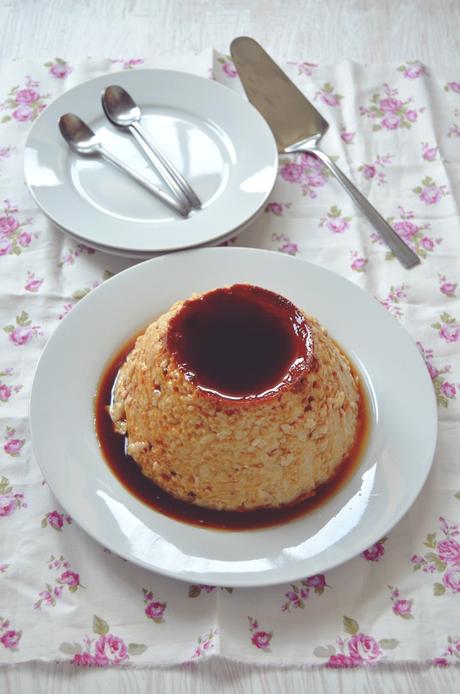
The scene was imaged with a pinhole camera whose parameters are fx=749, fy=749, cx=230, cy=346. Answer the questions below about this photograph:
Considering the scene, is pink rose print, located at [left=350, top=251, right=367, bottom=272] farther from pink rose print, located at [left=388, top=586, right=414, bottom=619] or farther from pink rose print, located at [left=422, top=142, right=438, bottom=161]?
pink rose print, located at [left=388, top=586, right=414, bottom=619]

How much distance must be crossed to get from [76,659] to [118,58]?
1872 millimetres

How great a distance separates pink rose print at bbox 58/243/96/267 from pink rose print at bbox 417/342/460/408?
2.86 ft

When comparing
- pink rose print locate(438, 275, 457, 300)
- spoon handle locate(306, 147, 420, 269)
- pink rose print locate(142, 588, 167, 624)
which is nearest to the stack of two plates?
pink rose print locate(142, 588, 167, 624)

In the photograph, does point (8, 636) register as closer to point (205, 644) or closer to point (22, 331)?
point (205, 644)

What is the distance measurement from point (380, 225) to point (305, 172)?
0.29 meters

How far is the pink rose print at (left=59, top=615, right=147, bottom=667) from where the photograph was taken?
50.6 inches

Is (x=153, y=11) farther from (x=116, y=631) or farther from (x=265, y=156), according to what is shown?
(x=116, y=631)

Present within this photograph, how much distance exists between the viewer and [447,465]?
62.2 inches

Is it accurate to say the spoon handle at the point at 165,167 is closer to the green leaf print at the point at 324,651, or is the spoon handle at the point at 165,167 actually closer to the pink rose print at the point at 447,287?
the pink rose print at the point at 447,287

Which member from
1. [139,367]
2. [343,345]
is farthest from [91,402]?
[343,345]

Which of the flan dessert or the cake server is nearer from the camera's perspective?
the flan dessert

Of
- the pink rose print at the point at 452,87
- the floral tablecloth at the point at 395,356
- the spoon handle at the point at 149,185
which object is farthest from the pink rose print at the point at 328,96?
the spoon handle at the point at 149,185

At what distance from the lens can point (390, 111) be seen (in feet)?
7.55

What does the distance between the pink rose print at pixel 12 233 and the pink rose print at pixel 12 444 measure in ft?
1.77
